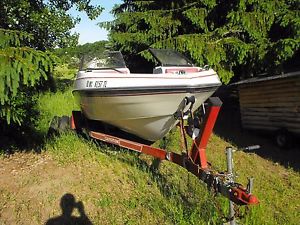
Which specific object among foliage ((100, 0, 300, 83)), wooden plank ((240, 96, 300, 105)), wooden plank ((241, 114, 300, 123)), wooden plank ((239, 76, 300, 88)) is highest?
foliage ((100, 0, 300, 83))

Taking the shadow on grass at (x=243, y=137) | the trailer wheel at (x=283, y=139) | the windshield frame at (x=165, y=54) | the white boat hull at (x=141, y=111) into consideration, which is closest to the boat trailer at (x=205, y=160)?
the white boat hull at (x=141, y=111)

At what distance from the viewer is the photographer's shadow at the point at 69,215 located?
19.6 feet

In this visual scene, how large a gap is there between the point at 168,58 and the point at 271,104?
552 cm

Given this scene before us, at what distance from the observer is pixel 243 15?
38.7ft

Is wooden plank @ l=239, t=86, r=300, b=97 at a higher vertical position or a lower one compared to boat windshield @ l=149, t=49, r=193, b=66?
lower

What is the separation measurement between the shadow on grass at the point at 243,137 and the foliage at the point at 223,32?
1977 mm

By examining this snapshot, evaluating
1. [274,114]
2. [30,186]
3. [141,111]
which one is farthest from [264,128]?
[30,186]

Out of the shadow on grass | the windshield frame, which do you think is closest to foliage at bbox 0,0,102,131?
the windshield frame

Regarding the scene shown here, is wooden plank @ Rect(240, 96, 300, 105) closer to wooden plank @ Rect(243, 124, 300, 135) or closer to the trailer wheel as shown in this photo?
wooden plank @ Rect(243, 124, 300, 135)

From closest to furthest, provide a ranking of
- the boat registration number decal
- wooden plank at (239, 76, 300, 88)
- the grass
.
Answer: the grass → the boat registration number decal → wooden plank at (239, 76, 300, 88)

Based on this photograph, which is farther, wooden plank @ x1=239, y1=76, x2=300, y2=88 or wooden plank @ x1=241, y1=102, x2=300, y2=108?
wooden plank @ x1=241, y1=102, x2=300, y2=108

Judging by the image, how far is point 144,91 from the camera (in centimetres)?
674

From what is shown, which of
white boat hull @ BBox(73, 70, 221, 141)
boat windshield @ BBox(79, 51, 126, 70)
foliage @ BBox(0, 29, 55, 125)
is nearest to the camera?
foliage @ BBox(0, 29, 55, 125)

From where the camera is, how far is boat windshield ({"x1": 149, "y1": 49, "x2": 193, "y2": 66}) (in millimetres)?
7672
